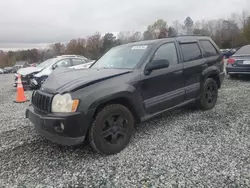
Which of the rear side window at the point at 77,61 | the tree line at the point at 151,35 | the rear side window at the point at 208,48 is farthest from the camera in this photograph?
the tree line at the point at 151,35

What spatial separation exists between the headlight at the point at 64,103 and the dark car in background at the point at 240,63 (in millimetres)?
7825

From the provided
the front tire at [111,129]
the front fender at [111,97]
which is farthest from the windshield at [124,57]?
the front tire at [111,129]

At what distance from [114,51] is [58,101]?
84.5 inches

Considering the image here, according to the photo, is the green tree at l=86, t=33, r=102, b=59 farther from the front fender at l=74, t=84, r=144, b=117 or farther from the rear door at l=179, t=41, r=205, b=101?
the front fender at l=74, t=84, r=144, b=117

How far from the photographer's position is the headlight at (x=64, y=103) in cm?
285

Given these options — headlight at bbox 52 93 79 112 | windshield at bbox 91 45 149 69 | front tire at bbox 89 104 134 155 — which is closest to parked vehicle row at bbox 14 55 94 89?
windshield at bbox 91 45 149 69

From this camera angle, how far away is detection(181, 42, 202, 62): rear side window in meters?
4.45

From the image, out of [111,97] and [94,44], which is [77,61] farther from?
[94,44]

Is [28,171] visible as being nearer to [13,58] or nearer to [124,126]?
[124,126]

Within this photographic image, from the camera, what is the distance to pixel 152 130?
13.4 ft

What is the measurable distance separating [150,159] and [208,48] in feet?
10.9

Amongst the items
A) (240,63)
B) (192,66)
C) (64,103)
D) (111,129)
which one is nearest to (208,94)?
(192,66)

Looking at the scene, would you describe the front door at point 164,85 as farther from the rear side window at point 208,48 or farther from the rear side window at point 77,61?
the rear side window at point 77,61

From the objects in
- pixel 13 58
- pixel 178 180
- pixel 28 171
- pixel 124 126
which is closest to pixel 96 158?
pixel 124 126
